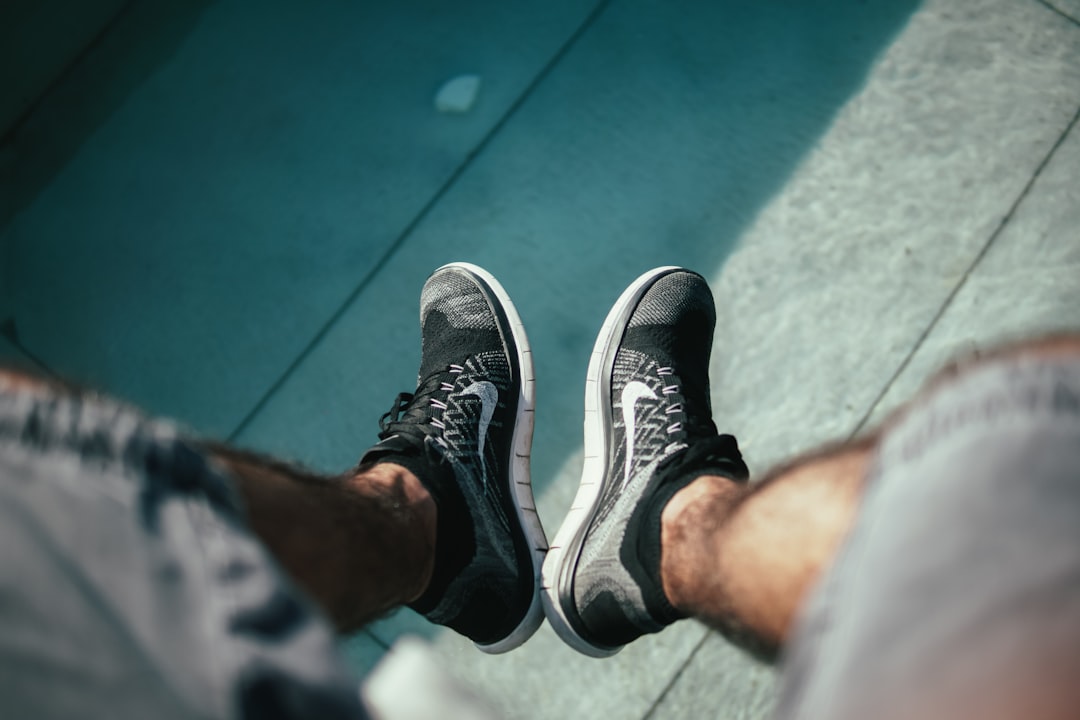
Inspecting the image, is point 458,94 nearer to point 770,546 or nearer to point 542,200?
point 542,200

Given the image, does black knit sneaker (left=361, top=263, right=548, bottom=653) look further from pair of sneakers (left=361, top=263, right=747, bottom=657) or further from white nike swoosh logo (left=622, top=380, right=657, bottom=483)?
white nike swoosh logo (left=622, top=380, right=657, bottom=483)

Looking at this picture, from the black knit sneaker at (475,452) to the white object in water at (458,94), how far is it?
0.36 m

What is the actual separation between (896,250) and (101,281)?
1564 mm

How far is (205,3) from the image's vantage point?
63.4 inches

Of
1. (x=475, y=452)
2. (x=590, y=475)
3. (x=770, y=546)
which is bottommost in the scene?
(x=590, y=475)

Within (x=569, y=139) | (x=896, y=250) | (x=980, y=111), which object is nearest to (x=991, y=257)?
(x=896, y=250)

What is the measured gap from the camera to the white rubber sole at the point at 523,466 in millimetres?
1150

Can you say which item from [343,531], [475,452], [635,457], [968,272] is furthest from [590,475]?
[968,272]

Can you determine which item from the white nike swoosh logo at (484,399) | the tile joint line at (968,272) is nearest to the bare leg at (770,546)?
the white nike swoosh logo at (484,399)

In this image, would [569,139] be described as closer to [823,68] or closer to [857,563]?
[823,68]

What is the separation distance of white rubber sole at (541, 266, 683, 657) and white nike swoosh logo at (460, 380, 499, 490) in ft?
0.55

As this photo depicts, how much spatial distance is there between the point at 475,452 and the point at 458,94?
2.52 feet

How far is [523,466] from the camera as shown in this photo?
1261 mm

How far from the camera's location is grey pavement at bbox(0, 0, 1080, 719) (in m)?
1.35
